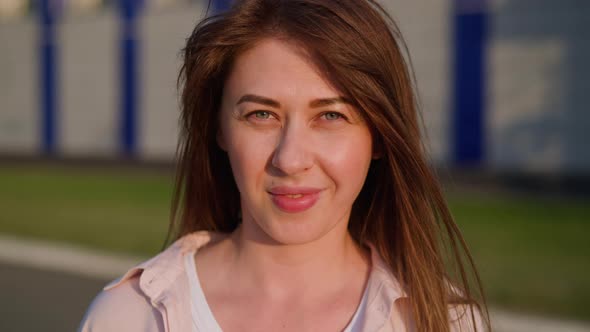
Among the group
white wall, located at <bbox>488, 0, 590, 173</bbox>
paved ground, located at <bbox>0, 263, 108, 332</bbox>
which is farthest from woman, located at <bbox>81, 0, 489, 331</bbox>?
white wall, located at <bbox>488, 0, 590, 173</bbox>

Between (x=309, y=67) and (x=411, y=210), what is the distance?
0.50 metres

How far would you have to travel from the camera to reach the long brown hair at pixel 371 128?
1824mm

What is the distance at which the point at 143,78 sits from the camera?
914 inches

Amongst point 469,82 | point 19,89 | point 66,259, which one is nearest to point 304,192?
point 66,259

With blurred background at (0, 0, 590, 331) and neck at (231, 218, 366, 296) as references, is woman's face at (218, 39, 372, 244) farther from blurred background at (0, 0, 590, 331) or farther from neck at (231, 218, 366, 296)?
blurred background at (0, 0, 590, 331)

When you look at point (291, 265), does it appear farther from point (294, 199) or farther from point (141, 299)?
point (141, 299)

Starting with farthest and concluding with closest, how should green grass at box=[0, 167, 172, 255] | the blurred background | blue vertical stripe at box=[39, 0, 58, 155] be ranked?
blue vertical stripe at box=[39, 0, 58, 155]
green grass at box=[0, 167, 172, 255]
the blurred background

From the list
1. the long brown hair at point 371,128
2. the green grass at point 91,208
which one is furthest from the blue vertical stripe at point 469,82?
the long brown hair at point 371,128

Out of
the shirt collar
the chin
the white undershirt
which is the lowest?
the white undershirt

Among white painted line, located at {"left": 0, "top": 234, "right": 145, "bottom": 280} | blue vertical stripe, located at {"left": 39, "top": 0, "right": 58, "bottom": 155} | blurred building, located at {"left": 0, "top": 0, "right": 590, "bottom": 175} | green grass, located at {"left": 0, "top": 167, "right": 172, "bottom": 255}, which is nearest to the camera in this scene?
white painted line, located at {"left": 0, "top": 234, "right": 145, "bottom": 280}

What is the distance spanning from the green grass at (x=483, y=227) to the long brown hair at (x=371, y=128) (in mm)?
4308

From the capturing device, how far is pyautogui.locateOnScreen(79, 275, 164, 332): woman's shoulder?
1825 millimetres

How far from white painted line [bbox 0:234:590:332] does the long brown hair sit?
389 centimetres

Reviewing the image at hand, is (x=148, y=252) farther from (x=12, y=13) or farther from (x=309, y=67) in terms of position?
(x=12, y=13)
